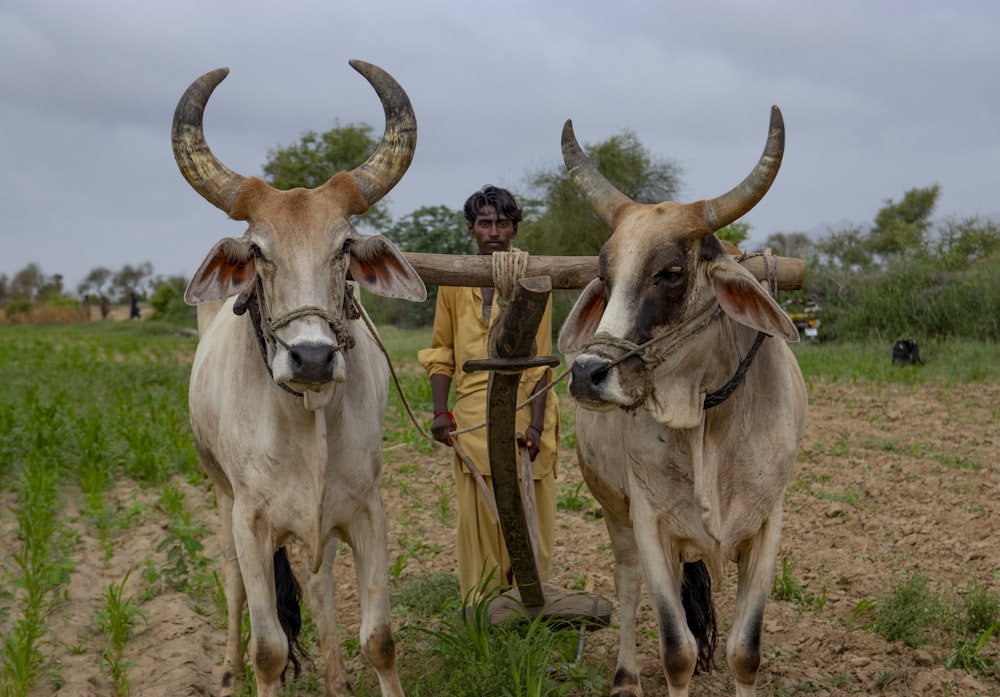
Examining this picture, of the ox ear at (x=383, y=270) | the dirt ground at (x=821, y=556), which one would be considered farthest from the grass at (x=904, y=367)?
the ox ear at (x=383, y=270)

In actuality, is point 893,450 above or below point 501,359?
below

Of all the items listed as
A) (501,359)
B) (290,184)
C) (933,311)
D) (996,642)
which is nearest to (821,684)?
(996,642)

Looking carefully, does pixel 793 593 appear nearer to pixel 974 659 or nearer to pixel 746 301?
pixel 974 659

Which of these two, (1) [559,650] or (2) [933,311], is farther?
(2) [933,311]

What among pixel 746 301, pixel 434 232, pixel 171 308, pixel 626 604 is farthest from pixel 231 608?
pixel 171 308

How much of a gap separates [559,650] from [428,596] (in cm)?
114

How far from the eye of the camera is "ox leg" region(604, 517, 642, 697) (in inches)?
143

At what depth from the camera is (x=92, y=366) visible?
13578mm

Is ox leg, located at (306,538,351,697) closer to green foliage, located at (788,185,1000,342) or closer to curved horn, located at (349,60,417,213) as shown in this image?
curved horn, located at (349,60,417,213)

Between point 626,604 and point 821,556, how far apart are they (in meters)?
1.84

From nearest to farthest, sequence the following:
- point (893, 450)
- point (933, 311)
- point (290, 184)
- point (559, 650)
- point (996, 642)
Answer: point (559, 650), point (996, 642), point (893, 450), point (933, 311), point (290, 184)

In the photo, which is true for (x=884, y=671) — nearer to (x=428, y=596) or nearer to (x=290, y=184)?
(x=428, y=596)

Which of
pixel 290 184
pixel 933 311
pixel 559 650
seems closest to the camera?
pixel 559 650

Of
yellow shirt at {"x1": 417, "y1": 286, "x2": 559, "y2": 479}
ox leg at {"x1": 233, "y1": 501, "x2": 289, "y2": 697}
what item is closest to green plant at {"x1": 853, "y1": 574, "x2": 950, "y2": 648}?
yellow shirt at {"x1": 417, "y1": 286, "x2": 559, "y2": 479}
